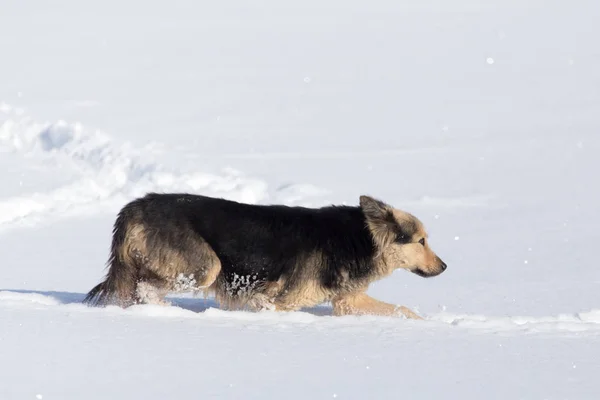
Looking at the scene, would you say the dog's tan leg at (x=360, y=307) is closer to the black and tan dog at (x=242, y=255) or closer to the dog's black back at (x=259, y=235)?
the black and tan dog at (x=242, y=255)

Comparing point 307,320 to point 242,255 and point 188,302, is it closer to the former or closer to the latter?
point 242,255

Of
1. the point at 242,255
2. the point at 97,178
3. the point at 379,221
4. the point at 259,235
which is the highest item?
the point at 97,178

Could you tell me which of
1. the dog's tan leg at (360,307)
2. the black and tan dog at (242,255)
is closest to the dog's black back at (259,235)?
the black and tan dog at (242,255)

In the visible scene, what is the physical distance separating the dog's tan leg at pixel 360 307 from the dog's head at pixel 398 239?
377 mm

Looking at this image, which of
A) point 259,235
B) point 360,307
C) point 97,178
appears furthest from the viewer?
point 97,178

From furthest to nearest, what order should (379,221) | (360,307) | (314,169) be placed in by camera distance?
(314,169) < (379,221) < (360,307)

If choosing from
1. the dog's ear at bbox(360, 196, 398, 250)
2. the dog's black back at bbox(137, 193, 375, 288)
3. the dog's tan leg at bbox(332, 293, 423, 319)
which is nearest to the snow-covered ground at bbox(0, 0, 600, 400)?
the dog's tan leg at bbox(332, 293, 423, 319)

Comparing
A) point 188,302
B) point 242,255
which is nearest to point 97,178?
point 188,302

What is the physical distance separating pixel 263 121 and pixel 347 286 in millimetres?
10977

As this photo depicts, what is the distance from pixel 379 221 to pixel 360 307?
717 mm

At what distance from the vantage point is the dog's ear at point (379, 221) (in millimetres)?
7246

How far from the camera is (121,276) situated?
268 inches

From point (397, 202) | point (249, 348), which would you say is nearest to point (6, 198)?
point (397, 202)

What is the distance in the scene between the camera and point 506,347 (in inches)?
205
